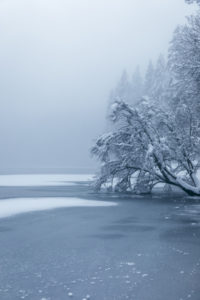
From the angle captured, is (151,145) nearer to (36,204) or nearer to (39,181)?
(36,204)

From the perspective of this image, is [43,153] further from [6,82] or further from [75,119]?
[6,82]

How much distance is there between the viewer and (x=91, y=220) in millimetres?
16000

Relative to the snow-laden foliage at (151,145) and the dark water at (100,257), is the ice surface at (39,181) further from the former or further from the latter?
the dark water at (100,257)

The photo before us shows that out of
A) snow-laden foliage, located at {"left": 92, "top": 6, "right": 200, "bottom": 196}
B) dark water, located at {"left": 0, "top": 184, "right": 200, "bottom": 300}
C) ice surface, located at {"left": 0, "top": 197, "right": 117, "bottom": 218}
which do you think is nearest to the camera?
dark water, located at {"left": 0, "top": 184, "right": 200, "bottom": 300}

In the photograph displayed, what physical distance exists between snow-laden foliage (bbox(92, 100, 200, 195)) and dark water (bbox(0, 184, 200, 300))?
9759mm

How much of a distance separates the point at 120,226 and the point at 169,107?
16.9 m

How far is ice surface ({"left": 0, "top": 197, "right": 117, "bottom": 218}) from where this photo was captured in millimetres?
18531

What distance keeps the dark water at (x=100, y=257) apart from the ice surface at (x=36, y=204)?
1.75m

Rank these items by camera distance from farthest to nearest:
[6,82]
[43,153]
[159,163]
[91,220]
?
[6,82], [43,153], [159,163], [91,220]

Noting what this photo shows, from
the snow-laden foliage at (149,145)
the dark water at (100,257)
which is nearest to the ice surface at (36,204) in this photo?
the dark water at (100,257)

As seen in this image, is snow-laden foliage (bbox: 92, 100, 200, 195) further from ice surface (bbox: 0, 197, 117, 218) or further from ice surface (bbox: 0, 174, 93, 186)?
ice surface (bbox: 0, 197, 117, 218)

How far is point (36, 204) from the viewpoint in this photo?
20.8m

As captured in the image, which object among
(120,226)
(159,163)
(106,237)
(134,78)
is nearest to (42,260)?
(106,237)

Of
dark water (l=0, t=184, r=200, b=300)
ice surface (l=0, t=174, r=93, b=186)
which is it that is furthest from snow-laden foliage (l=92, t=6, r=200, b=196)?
dark water (l=0, t=184, r=200, b=300)
